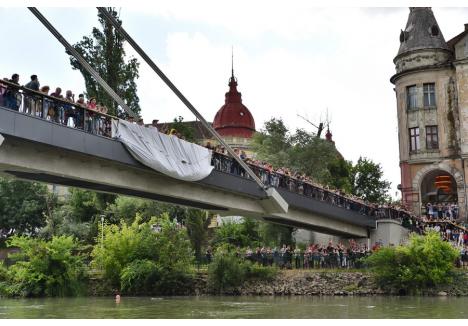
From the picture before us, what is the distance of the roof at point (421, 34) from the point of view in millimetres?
58656

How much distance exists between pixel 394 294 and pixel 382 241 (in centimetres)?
979

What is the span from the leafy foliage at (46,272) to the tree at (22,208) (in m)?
28.8

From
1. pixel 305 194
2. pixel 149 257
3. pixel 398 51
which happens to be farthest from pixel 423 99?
pixel 149 257

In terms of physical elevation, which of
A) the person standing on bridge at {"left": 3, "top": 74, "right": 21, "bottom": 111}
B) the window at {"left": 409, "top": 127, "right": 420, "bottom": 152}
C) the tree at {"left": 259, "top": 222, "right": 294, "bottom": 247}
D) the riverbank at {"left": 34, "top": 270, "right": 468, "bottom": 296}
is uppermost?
the window at {"left": 409, "top": 127, "right": 420, "bottom": 152}

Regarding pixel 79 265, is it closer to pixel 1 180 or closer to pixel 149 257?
pixel 149 257

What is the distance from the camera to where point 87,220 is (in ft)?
222

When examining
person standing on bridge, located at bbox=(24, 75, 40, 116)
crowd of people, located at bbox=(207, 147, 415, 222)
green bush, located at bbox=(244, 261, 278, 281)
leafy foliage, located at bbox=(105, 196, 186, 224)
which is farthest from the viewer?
leafy foliage, located at bbox=(105, 196, 186, 224)

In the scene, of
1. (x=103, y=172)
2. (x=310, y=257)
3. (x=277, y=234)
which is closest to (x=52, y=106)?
(x=103, y=172)

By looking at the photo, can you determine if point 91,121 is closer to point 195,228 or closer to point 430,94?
point 195,228

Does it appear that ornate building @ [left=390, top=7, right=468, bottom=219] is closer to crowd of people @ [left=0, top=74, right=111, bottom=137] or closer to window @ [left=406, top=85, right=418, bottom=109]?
window @ [left=406, top=85, right=418, bottom=109]

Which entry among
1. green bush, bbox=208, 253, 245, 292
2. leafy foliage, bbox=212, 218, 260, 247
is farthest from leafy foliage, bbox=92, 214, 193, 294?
leafy foliage, bbox=212, 218, 260, 247

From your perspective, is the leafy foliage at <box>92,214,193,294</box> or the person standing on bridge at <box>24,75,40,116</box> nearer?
the person standing on bridge at <box>24,75,40,116</box>

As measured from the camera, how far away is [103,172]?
26.4 m

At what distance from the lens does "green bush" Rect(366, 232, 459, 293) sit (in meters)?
38.2
